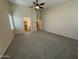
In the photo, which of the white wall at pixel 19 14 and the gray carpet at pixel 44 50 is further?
the white wall at pixel 19 14

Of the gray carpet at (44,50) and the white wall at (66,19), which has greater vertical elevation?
the white wall at (66,19)

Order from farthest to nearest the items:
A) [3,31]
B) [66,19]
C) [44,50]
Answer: [66,19] → [3,31] → [44,50]

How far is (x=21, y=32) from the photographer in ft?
27.1

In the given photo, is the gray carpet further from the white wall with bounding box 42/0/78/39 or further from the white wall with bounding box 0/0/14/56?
the white wall with bounding box 42/0/78/39

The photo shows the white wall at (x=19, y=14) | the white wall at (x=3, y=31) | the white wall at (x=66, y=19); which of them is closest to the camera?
the white wall at (x=3, y=31)

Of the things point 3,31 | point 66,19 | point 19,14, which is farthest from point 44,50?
point 19,14

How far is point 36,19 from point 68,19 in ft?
15.2

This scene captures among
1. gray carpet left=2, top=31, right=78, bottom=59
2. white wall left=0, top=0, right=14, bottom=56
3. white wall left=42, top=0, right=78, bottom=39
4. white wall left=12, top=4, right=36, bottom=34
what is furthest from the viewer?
white wall left=12, top=4, right=36, bottom=34

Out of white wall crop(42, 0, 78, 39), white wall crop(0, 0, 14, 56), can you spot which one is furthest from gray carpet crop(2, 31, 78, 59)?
white wall crop(42, 0, 78, 39)

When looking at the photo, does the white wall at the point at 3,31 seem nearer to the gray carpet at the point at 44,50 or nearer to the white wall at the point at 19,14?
the gray carpet at the point at 44,50

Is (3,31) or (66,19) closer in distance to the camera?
(3,31)

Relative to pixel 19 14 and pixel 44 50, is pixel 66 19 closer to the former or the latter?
pixel 44 50

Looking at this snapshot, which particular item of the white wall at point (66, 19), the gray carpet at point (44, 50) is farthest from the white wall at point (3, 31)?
the white wall at point (66, 19)

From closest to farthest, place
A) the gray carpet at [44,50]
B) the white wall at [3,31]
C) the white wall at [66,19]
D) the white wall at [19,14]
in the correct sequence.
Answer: the gray carpet at [44,50]
the white wall at [3,31]
the white wall at [66,19]
the white wall at [19,14]
